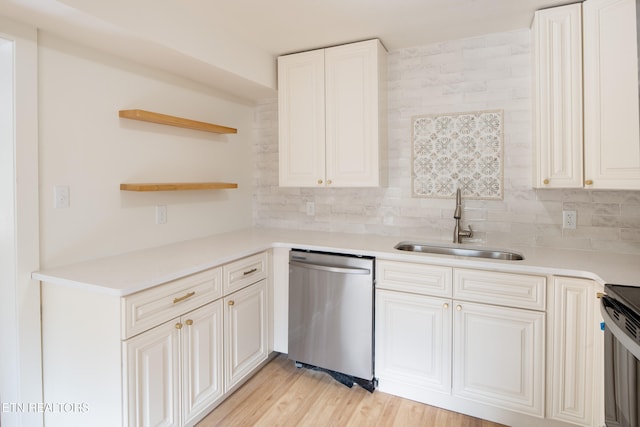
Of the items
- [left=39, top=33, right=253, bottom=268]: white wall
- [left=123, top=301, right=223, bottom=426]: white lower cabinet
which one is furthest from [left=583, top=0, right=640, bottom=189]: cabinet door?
[left=39, top=33, right=253, bottom=268]: white wall

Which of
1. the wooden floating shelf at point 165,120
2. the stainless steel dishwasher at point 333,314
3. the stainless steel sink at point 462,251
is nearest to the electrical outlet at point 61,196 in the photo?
the wooden floating shelf at point 165,120

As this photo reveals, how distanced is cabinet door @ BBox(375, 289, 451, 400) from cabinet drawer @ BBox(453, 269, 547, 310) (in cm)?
14

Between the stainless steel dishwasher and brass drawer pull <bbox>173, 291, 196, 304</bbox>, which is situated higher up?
brass drawer pull <bbox>173, 291, 196, 304</bbox>

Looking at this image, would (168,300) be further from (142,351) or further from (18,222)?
(18,222)

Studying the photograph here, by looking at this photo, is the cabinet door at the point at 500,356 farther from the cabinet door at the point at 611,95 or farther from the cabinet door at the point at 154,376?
the cabinet door at the point at 154,376

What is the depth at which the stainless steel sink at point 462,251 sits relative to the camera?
2.19 meters

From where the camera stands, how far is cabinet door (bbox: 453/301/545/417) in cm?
183

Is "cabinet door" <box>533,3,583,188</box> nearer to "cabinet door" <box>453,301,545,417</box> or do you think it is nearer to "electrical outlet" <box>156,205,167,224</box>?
"cabinet door" <box>453,301,545,417</box>

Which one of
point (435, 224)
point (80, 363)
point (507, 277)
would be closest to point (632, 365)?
point (507, 277)

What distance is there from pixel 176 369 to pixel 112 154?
4.14 ft

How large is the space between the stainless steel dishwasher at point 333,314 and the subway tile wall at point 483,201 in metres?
0.68

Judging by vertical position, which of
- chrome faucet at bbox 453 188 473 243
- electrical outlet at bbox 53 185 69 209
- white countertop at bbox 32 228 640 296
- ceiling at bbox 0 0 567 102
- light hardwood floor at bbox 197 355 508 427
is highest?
ceiling at bbox 0 0 567 102

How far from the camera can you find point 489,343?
1927mm

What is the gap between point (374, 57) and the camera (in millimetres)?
2443
